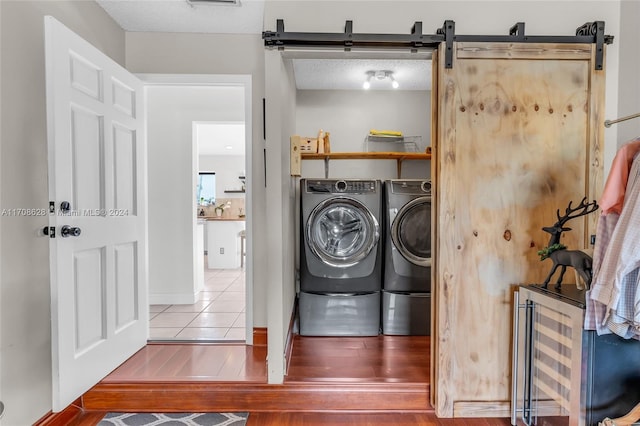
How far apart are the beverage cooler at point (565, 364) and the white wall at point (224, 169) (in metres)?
7.33

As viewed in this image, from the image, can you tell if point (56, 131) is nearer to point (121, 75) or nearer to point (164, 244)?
point (121, 75)

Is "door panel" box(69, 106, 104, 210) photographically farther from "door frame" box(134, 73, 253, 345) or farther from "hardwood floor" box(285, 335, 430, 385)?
"hardwood floor" box(285, 335, 430, 385)

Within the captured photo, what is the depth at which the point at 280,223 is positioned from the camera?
6.21ft

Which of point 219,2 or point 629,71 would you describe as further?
point 219,2

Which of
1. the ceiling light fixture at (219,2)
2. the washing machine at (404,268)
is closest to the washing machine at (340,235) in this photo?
Answer: the washing machine at (404,268)

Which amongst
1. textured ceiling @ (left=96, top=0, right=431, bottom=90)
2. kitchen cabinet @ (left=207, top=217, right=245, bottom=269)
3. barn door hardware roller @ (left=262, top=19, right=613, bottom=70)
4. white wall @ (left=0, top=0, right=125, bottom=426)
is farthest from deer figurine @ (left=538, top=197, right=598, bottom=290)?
kitchen cabinet @ (left=207, top=217, right=245, bottom=269)

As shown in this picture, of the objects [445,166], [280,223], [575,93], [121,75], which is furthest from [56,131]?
[575,93]

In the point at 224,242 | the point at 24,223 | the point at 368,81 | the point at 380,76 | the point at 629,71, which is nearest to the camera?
the point at 24,223

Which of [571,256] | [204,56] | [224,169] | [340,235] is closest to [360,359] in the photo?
[340,235]

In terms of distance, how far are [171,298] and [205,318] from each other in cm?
63

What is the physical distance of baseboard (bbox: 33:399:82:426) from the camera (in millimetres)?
1656

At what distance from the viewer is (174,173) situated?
11.3ft

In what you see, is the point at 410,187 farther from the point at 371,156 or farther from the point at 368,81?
the point at 368,81

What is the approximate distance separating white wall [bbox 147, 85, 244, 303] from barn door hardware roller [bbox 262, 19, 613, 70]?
174 centimetres
